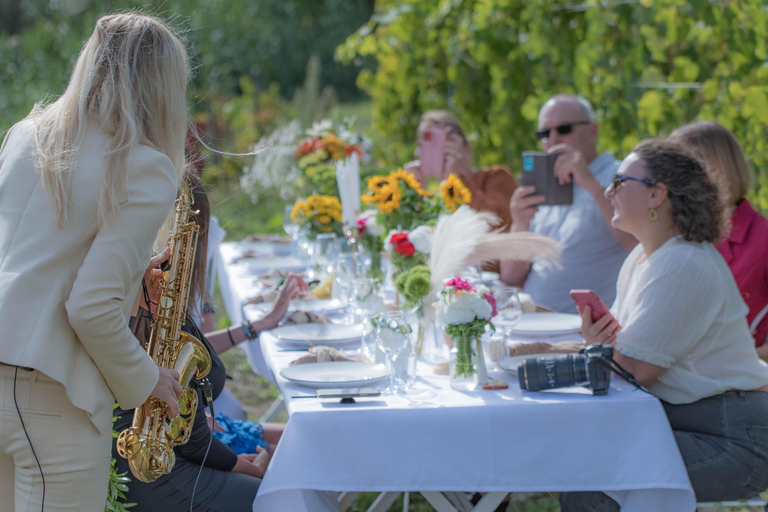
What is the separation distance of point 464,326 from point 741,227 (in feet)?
4.77

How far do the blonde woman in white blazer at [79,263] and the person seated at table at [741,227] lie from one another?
218 centimetres

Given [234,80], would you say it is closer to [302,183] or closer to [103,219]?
[302,183]

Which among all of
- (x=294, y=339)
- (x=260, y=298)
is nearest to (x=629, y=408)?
(x=294, y=339)

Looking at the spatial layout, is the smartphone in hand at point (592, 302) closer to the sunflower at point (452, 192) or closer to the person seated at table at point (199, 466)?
the sunflower at point (452, 192)

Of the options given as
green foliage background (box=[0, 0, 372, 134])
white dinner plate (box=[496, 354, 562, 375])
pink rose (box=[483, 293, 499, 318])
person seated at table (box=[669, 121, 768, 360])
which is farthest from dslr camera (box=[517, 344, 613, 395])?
green foliage background (box=[0, 0, 372, 134])

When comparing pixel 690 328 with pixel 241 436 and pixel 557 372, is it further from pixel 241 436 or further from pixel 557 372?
pixel 241 436

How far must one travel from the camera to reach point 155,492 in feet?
6.55

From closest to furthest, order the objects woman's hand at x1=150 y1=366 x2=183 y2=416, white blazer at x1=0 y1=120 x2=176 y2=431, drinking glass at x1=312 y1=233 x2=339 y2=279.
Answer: white blazer at x1=0 y1=120 x2=176 y2=431
woman's hand at x1=150 y1=366 x2=183 y2=416
drinking glass at x1=312 y1=233 x2=339 y2=279

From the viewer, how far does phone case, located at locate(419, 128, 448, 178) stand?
4.41 metres

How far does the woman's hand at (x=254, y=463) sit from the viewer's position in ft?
7.39

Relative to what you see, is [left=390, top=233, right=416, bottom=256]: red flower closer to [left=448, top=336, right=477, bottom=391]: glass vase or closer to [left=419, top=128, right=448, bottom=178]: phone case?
[left=448, top=336, right=477, bottom=391]: glass vase

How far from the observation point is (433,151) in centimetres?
445

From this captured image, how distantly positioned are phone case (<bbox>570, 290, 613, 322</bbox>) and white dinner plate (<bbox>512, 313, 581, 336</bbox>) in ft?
1.08

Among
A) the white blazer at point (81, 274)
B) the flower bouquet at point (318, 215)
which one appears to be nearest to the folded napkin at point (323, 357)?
the white blazer at point (81, 274)
